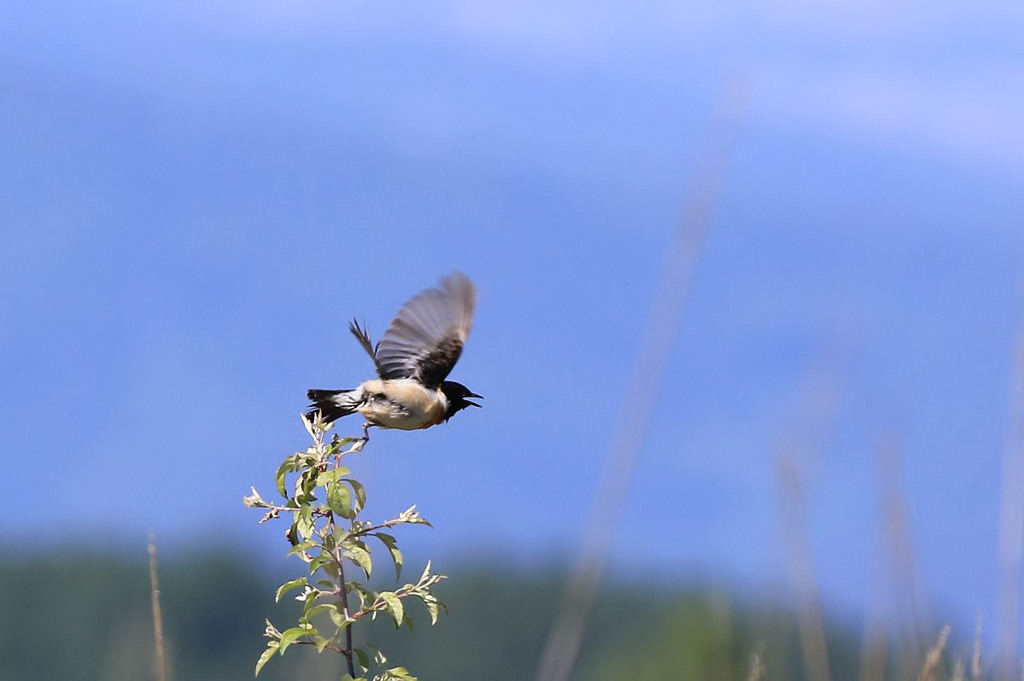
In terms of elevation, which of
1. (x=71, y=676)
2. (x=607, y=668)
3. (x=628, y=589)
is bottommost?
(x=71, y=676)

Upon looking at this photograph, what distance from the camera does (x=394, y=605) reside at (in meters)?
2.52

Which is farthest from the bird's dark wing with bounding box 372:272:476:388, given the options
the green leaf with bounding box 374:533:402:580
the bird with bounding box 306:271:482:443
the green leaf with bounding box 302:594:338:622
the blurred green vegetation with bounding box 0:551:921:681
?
the blurred green vegetation with bounding box 0:551:921:681

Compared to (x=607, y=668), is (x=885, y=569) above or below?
below

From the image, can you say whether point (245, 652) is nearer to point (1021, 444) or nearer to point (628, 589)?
point (628, 589)

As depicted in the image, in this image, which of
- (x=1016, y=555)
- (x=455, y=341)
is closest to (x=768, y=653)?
(x=1016, y=555)

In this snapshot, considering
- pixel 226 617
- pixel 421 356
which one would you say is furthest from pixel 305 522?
pixel 226 617

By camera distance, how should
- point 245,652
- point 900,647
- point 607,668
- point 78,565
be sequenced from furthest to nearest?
point 78,565
point 245,652
point 607,668
point 900,647

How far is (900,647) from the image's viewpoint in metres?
4.40

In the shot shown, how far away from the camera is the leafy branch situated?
256 centimetres

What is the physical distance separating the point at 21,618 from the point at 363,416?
78.8 metres

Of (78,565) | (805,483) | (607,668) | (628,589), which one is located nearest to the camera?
(805,483)

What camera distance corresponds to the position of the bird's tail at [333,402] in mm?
3559

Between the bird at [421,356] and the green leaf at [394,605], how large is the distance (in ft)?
3.76

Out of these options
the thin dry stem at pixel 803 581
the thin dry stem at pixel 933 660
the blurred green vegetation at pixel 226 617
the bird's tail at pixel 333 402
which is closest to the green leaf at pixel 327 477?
the bird's tail at pixel 333 402
